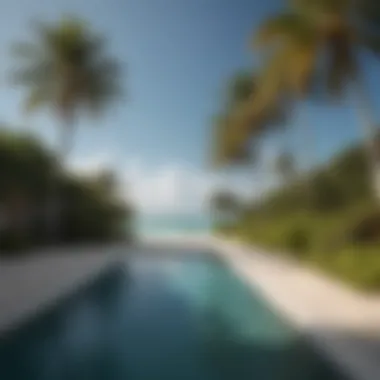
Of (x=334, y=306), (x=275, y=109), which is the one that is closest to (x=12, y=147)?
(x=275, y=109)

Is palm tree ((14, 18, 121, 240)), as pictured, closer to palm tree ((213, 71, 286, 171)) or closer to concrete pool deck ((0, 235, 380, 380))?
concrete pool deck ((0, 235, 380, 380))

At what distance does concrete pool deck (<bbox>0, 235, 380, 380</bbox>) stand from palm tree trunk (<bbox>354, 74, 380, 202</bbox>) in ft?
7.68

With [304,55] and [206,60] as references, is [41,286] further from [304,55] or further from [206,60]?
[304,55]

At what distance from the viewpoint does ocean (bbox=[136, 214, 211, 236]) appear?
1481cm

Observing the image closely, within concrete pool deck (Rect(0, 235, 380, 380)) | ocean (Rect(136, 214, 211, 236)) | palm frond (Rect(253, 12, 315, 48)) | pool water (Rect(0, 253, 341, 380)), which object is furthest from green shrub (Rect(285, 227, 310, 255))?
palm frond (Rect(253, 12, 315, 48))

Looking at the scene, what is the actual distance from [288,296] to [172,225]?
8.67m

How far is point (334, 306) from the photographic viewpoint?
6.56 m

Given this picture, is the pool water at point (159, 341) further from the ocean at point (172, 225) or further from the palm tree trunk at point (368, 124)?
the ocean at point (172, 225)

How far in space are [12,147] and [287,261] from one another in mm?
7497

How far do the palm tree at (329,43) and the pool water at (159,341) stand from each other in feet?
15.0

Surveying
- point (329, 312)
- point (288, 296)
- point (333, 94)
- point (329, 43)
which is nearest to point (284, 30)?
point (329, 43)

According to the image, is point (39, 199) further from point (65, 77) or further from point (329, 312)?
point (329, 312)

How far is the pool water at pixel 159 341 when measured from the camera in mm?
4406

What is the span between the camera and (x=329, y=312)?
20.4ft
